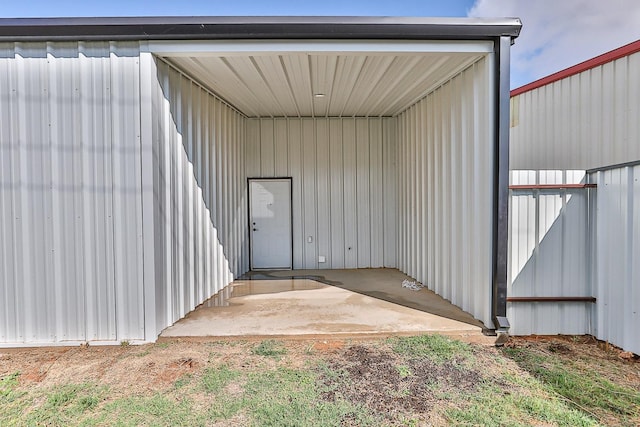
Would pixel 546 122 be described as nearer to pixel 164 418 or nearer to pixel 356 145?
pixel 356 145

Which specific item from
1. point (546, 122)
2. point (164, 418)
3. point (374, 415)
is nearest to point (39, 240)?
point (164, 418)

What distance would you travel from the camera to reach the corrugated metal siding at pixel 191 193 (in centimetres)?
402

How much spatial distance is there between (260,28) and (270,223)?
446 cm

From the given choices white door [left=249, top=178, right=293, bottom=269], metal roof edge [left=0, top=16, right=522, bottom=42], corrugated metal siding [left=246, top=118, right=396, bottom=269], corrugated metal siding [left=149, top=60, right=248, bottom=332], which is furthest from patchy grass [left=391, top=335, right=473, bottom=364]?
white door [left=249, top=178, right=293, bottom=269]

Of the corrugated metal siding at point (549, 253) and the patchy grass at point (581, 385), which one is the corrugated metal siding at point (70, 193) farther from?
the corrugated metal siding at point (549, 253)

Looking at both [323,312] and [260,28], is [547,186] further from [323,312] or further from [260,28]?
[260,28]

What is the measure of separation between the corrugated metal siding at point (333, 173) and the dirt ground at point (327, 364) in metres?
3.85

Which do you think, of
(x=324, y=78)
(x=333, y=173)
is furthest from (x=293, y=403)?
(x=333, y=173)

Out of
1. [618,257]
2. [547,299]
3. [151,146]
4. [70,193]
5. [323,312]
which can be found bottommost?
[323,312]

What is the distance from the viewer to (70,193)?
375 cm

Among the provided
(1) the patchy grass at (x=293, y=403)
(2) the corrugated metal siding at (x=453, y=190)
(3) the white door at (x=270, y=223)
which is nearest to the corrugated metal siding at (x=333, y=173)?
(3) the white door at (x=270, y=223)

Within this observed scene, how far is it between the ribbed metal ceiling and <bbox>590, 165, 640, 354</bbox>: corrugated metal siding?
208 cm

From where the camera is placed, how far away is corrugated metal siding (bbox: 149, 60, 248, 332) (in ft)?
13.2

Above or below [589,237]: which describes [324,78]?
above
